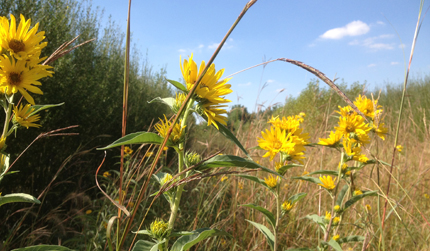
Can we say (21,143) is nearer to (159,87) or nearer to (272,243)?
(272,243)

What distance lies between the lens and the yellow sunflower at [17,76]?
776 mm

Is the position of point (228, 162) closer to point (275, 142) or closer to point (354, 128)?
point (275, 142)

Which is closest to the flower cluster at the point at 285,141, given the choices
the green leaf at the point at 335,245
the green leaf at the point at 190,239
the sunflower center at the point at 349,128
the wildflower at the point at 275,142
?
the wildflower at the point at 275,142

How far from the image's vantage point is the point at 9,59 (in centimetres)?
80

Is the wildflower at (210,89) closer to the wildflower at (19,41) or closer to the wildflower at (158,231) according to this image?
the wildflower at (158,231)

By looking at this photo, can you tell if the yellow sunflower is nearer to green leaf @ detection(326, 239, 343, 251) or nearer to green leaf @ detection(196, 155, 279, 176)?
green leaf @ detection(196, 155, 279, 176)

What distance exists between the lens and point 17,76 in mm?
797

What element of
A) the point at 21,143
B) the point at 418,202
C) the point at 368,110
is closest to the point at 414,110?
the point at 418,202

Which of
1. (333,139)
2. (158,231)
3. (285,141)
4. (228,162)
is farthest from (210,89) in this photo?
(333,139)

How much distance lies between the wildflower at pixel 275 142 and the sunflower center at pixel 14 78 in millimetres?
920

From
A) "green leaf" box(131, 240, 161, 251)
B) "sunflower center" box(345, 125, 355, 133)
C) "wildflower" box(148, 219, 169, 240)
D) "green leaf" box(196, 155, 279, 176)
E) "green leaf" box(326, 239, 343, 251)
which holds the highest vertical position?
"sunflower center" box(345, 125, 355, 133)

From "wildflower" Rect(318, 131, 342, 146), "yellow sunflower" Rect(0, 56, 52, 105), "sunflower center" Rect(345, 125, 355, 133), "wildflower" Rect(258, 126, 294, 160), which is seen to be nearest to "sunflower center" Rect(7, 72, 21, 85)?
"yellow sunflower" Rect(0, 56, 52, 105)

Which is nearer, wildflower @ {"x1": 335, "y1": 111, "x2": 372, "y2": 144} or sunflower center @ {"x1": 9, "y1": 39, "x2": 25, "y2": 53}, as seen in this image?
sunflower center @ {"x1": 9, "y1": 39, "x2": 25, "y2": 53}

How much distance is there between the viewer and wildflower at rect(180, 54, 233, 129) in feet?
2.19
